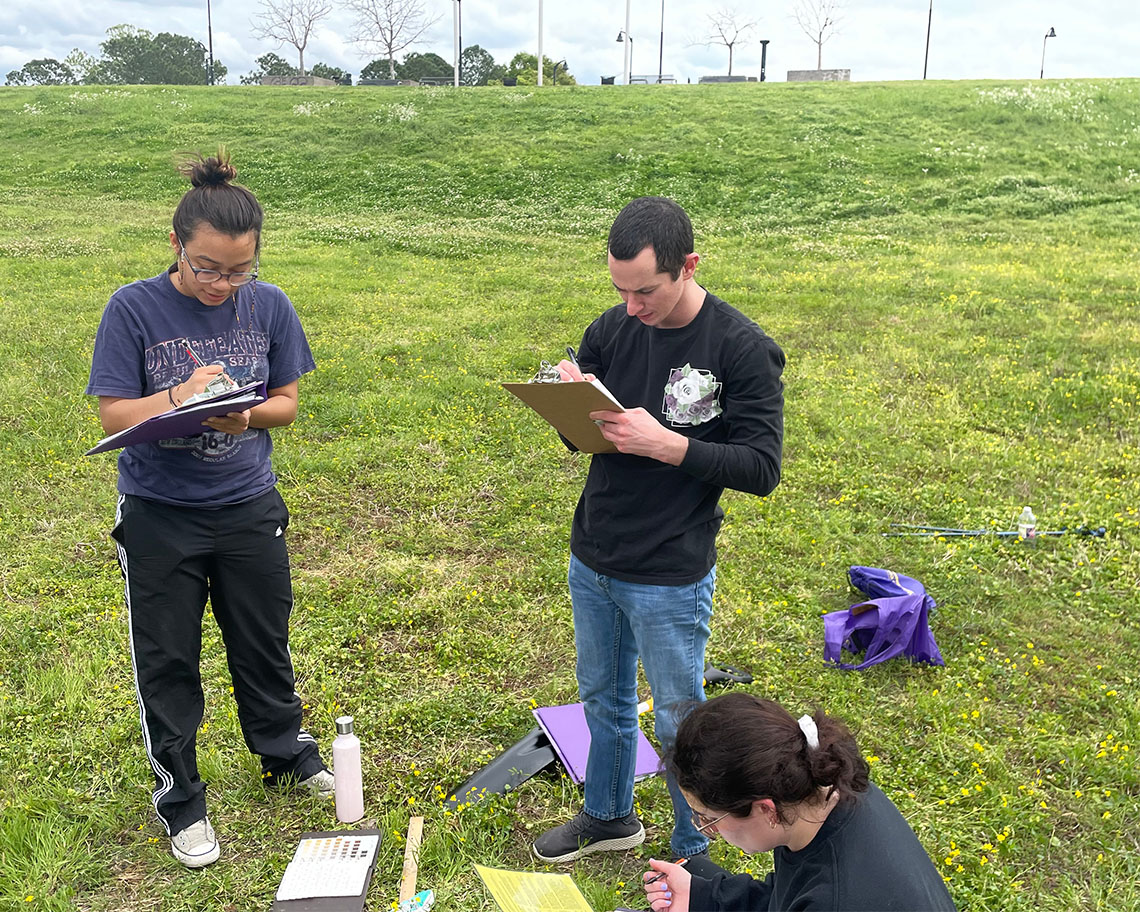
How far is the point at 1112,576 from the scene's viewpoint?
5340 millimetres

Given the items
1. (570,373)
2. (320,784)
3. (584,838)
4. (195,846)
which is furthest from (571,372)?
(195,846)

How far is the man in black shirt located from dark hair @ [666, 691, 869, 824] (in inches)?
22.5

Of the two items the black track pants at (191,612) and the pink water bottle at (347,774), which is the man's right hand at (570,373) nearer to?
the black track pants at (191,612)

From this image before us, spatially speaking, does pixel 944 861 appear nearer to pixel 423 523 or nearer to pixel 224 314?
pixel 224 314

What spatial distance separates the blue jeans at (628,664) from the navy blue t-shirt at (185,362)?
118 centimetres

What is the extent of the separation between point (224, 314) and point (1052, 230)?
14.6 m

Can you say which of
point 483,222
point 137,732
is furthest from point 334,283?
point 137,732

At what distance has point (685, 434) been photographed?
2730mm

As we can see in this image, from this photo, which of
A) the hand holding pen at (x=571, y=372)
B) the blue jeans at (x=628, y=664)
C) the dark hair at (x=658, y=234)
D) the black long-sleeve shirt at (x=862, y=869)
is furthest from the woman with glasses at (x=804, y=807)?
the dark hair at (x=658, y=234)

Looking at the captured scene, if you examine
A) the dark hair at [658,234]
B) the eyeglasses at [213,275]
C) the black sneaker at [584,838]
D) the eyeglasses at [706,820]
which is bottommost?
the black sneaker at [584,838]

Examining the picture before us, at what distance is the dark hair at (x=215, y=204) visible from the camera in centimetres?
271

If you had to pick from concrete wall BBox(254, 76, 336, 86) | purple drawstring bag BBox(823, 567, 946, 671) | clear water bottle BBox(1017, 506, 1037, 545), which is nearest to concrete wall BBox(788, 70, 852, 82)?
concrete wall BBox(254, 76, 336, 86)

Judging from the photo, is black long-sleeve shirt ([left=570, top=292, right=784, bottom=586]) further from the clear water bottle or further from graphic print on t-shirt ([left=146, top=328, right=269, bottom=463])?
the clear water bottle

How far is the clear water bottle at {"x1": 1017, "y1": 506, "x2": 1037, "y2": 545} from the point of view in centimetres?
568
